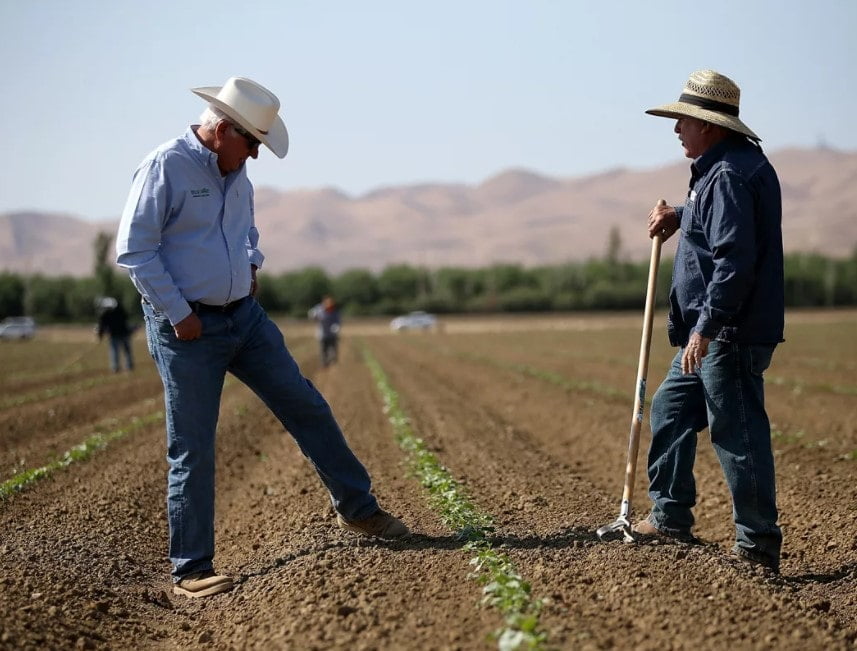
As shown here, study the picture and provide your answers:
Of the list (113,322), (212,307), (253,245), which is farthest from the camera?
(113,322)

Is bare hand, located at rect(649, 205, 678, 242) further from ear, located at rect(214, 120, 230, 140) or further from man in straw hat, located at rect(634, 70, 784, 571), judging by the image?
ear, located at rect(214, 120, 230, 140)

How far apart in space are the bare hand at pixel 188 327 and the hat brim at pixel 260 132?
0.96 m

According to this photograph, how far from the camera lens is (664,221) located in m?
5.34

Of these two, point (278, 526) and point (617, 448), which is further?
point (617, 448)

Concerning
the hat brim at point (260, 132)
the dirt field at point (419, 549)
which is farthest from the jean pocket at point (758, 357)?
the hat brim at point (260, 132)

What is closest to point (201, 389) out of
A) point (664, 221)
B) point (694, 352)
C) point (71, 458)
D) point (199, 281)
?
point (199, 281)

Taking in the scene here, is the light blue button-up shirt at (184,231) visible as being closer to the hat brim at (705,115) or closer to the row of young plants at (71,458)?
the hat brim at (705,115)

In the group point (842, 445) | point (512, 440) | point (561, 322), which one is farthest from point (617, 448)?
point (561, 322)

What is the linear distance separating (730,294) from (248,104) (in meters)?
2.56

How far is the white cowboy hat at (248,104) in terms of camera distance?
4812 millimetres

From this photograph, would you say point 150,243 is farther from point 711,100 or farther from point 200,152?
point 711,100

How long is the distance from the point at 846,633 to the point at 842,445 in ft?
19.1

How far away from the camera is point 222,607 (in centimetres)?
481

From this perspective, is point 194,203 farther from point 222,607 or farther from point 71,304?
point 71,304
